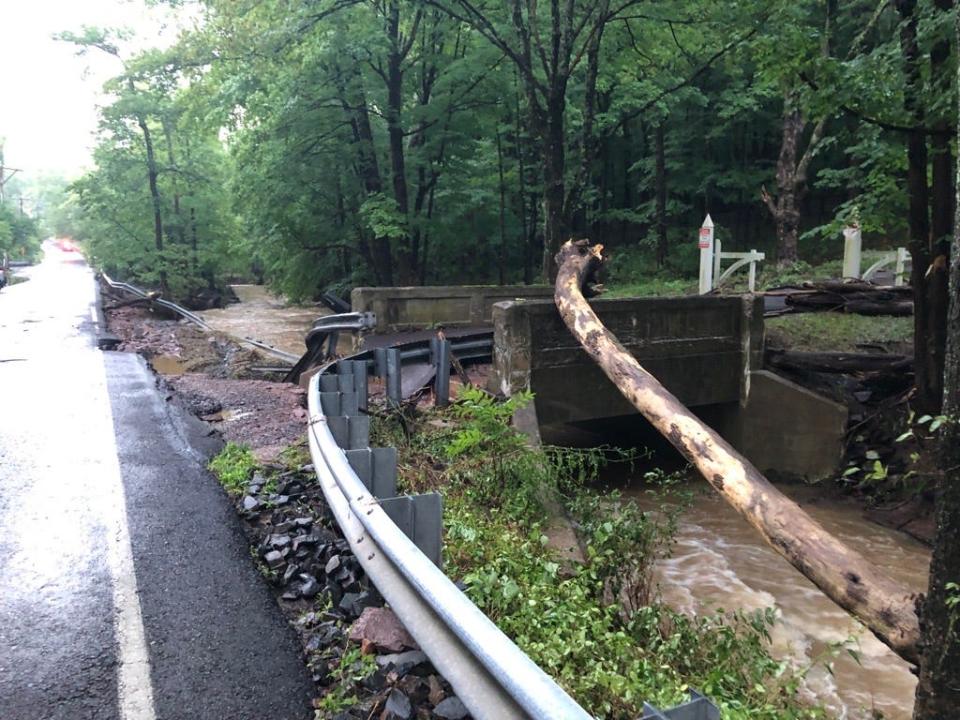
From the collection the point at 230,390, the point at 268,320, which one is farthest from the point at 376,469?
the point at 268,320

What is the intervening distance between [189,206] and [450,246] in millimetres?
19599

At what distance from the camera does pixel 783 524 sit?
4613 millimetres

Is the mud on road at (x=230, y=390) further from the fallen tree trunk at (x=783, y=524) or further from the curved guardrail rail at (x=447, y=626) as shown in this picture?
the fallen tree trunk at (x=783, y=524)

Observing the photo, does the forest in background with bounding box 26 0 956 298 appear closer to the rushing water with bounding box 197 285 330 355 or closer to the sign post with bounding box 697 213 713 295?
the rushing water with bounding box 197 285 330 355

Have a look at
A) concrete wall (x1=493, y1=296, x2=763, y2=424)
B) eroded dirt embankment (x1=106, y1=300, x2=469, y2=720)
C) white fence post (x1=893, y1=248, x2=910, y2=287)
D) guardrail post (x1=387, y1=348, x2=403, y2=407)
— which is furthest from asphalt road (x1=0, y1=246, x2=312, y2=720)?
white fence post (x1=893, y1=248, x2=910, y2=287)

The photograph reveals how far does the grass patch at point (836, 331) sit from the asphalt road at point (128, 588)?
10056 millimetres

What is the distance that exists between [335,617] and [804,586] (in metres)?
6.48

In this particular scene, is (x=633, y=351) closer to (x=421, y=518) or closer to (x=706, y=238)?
(x=706, y=238)

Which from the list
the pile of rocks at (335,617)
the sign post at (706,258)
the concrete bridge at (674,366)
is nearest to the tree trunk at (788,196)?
the sign post at (706,258)

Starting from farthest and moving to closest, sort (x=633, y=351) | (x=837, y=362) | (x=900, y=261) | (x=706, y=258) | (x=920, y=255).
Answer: (x=706, y=258)
(x=900, y=261)
(x=837, y=362)
(x=633, y=351)
(x=920, y=255)

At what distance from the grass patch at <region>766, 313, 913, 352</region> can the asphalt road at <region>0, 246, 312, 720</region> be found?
10.1 m

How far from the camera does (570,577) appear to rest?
4.38 metres

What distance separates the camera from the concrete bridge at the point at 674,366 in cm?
973


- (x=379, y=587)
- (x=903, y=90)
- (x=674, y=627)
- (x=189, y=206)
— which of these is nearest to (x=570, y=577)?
(x=674, y=627)
